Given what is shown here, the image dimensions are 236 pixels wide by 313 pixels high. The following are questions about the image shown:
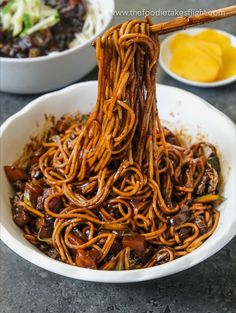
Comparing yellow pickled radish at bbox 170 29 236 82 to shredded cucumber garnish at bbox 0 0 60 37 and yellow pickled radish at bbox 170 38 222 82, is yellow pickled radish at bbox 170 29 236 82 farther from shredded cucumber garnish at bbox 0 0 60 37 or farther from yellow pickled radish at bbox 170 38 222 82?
shredded cucumber garnish at bbox 0 0 60 37

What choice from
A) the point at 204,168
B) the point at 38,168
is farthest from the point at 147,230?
the point at 38,168

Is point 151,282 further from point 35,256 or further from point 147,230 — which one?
point 35,256

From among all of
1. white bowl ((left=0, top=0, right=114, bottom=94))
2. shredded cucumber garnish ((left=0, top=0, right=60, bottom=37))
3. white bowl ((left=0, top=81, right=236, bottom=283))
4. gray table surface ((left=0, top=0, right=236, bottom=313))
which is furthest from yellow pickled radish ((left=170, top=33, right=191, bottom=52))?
gray table surface ((left=0, top=0, right=236, bottom=313))

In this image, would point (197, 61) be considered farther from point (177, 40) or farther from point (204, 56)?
point (177, 40)

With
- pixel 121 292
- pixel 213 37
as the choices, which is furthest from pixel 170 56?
pixel 121 292

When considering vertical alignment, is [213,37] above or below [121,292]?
above
